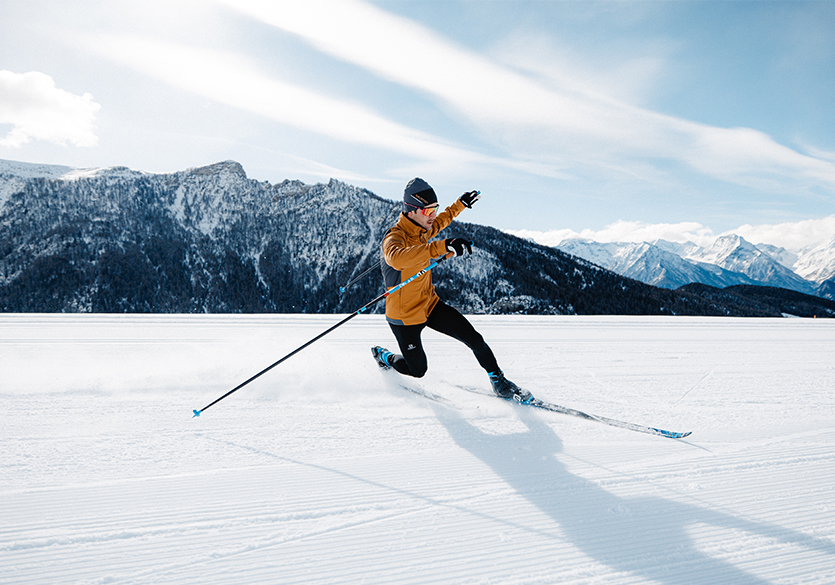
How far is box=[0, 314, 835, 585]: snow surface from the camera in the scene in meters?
1.81

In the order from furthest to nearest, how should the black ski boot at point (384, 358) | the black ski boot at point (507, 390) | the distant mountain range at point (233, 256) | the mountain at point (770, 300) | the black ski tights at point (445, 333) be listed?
1. the mountain at point (770, 300)
2. the distant mountain range at point (233, 256)
3. the black ski boot at point (384, 358)
4. the black ski tights at point (445, 333)
5. the black ski boot at point (507, 390)

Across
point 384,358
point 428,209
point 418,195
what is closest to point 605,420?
point 384,358

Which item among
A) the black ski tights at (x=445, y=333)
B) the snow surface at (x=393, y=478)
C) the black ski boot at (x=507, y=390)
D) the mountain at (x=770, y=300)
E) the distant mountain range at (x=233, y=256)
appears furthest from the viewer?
the mountain at (x=770, y=300)

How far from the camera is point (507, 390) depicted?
390cm

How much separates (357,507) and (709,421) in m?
3.13

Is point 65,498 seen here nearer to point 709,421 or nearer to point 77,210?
point 709,421

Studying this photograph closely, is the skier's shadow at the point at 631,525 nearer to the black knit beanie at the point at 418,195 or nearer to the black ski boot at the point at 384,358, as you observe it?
the black ski boot at the point at 384,358

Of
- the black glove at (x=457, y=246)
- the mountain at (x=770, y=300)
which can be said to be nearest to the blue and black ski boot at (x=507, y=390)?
the black glove at (x=457, y=246)

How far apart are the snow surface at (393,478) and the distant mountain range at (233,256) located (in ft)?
284

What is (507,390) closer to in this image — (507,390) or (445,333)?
(507,390)

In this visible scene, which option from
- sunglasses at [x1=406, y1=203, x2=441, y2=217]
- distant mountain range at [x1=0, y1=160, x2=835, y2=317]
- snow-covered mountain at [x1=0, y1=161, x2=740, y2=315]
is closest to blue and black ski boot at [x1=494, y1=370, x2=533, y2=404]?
sunglasses at [x1=406, y1=203, x2=441, y2=217]

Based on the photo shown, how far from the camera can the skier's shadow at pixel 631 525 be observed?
5.98ft

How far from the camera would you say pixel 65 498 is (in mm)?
2174

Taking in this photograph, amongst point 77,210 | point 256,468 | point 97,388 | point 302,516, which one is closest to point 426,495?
point 302,516
